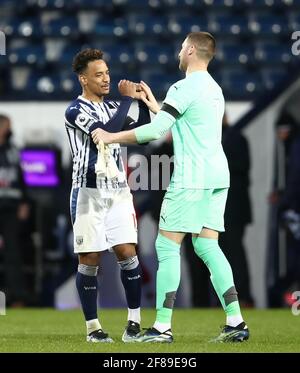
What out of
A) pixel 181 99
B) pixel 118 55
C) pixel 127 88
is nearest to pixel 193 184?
pixel 181 99

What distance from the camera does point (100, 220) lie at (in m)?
7.32

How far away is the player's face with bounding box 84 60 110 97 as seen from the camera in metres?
7.35

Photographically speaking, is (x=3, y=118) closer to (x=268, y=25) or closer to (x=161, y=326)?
(x=268, y=25)

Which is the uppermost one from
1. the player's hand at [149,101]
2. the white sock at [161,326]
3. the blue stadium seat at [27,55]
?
the blue stadium seat at [27,55]

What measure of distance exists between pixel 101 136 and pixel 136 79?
6.96 metres

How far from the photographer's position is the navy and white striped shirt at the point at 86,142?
7.24m

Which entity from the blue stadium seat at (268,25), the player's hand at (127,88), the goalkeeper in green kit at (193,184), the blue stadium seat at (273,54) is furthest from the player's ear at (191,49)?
the blue stadium seat at (268,25)

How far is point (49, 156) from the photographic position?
40.7 feet

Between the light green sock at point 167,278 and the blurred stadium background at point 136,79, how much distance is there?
4.99 metres

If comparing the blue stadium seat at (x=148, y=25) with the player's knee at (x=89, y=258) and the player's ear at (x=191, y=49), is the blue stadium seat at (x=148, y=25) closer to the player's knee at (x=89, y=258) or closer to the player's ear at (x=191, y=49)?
the player's ear at (x=191, y=49)

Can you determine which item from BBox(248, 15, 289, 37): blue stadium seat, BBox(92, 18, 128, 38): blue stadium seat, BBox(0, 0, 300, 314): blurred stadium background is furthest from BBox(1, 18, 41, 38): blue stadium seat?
BBox(248, 15, 289, 37): blue stadium seat

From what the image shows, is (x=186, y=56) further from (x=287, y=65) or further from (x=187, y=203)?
(x=287, y=65)
